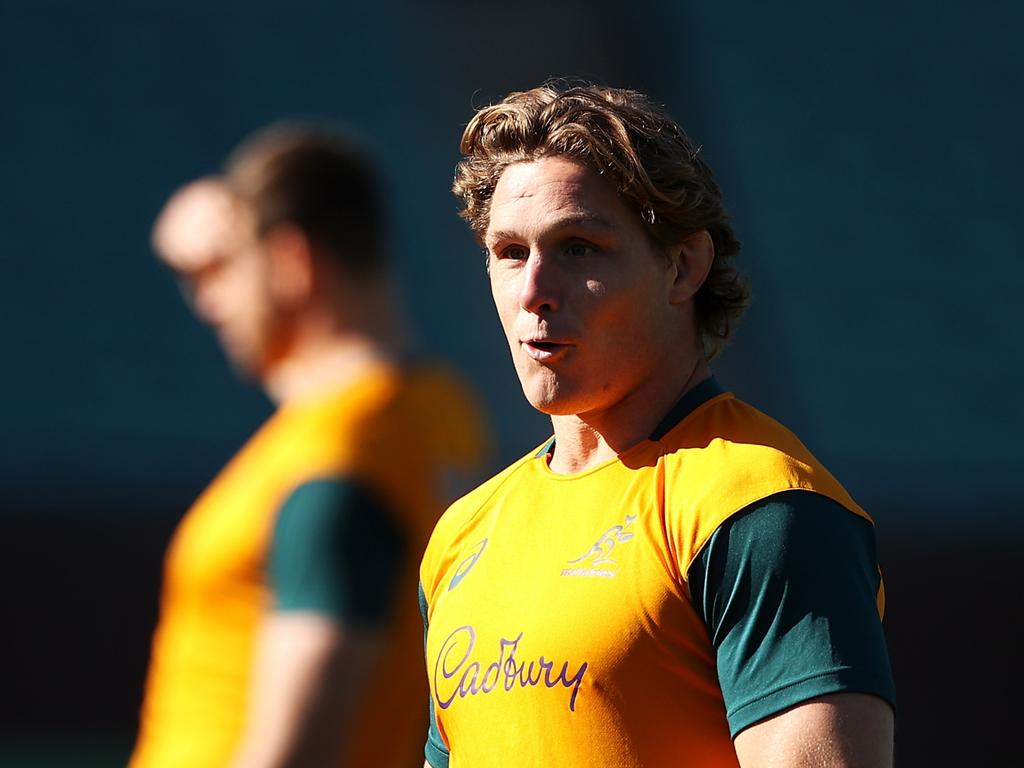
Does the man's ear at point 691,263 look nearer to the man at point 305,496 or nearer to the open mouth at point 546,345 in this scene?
the open mouth at point 546,345

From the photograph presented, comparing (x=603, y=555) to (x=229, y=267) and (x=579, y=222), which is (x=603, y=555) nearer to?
(x=579, y=222)

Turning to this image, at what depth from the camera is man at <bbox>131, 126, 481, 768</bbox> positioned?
112 inches

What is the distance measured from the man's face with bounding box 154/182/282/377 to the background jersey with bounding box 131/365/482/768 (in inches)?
8.7

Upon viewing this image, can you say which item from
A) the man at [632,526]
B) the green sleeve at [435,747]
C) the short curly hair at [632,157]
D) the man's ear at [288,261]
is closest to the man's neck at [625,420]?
the man at [632,526]

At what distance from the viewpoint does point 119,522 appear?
8.85m

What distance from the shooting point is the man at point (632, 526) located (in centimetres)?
174

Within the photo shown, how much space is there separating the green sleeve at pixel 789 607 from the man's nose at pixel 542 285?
0.40m

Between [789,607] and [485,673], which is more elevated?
[789,607]

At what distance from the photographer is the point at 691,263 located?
2.09 m

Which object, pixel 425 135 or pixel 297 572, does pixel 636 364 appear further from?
pixel 425 135

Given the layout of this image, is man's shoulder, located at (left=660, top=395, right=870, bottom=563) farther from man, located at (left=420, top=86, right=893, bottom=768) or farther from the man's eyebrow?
the man's eyebrow

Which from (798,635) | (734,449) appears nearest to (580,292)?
(734,449)

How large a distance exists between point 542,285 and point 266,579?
124 centimetres

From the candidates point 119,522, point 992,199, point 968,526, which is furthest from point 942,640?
point 992,199
